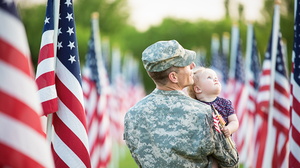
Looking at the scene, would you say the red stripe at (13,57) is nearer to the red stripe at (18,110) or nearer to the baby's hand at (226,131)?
the red stripe at (18,110)

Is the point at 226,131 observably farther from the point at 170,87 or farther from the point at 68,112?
the point at 68,112

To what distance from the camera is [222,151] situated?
2768 mm

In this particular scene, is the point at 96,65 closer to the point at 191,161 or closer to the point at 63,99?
the point at 63,99

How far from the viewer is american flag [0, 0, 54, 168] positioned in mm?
2025

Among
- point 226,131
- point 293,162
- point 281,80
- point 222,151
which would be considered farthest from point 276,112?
point 222,151

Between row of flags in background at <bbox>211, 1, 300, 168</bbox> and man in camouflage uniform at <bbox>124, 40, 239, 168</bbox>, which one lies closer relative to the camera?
man in camouflage uniform at <bbox>124, 40, 239, 168</bbox>

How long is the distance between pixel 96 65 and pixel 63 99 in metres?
4.80

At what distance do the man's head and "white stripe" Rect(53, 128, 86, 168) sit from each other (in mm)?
1384

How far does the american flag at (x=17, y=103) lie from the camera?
2025 millimetres

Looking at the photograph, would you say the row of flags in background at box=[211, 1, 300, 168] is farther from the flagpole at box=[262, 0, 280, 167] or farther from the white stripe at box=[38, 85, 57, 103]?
the white stripe at box=[38, 85, 57, 103]

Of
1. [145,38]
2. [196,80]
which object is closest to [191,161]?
[196,80]

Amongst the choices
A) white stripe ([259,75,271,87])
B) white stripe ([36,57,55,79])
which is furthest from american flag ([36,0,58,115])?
white stripe ([259,75,271,87])

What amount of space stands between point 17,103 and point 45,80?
153 centimetres

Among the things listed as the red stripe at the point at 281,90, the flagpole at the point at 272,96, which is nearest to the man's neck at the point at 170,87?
the flagpole at the point at 272,96
